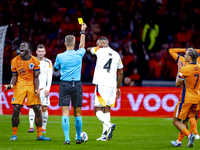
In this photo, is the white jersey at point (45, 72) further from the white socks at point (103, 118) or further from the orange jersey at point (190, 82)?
the orange jersey at point (190, 82)

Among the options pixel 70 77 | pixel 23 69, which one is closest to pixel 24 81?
pixel 23 69

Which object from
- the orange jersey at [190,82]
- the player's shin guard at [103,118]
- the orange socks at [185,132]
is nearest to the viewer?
the orange socks at [185,132]

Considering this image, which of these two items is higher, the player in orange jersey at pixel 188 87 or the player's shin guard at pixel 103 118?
the player in orange jersey at pixel 188 87

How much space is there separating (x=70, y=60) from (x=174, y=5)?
13.8 metres

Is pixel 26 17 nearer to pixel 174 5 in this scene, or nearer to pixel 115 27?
pixel 115 27

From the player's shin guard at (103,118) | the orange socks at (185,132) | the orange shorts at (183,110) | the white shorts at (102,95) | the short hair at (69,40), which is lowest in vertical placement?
the orange socks at (185,132)

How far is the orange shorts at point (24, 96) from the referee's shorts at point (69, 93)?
1.11 m

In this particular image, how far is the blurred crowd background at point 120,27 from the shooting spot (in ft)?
59.1

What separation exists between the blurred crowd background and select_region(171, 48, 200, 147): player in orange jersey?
9.69 m

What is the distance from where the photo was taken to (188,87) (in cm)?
768

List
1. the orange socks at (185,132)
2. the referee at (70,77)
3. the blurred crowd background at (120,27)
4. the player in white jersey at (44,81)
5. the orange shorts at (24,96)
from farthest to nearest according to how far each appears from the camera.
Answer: the blurred crowd background at (120,27)
the player in white jersey at (44,81)
the orange shorts at (24,96)
the referee at (70,77)
the orange socks at (185,132)

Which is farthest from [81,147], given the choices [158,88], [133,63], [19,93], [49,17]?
[49,17]

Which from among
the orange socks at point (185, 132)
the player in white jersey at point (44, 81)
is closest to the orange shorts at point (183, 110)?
the orange socks at point (185, 132)

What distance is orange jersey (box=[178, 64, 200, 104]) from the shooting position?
7.54 metres
